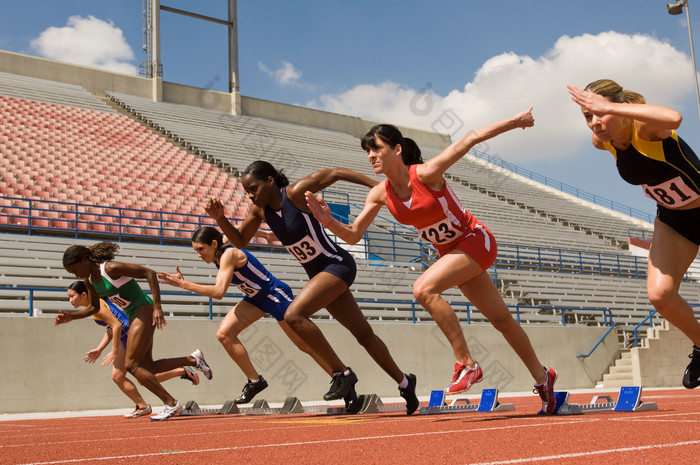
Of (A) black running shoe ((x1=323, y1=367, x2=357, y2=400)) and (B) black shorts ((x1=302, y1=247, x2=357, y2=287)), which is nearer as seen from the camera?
(A) black running shoe ((x1=323, y1=367, x2=357, y2=400))

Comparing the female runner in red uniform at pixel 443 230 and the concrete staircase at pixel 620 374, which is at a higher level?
the female runner in red uniform at pixel 443 230

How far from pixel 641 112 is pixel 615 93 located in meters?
0.61

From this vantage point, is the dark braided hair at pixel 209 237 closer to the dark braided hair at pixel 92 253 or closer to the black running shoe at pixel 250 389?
the dark braided hair at pixel 92 253

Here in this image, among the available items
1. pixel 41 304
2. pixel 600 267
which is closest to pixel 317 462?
pixel 41 304

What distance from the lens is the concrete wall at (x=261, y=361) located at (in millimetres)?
10891

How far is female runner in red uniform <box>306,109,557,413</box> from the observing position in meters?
5.02

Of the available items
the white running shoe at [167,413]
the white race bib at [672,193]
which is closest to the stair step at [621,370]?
the white running shoe at [167,413]

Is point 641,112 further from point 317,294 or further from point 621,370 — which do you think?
point 621,370

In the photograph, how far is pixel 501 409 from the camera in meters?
6.75

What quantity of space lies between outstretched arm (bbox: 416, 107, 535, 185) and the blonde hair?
493 millimetres

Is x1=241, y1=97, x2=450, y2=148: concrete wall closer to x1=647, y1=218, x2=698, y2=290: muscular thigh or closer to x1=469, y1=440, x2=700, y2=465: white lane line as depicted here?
x1=647, y1=218, x2=698, y2=290: muscular thigh

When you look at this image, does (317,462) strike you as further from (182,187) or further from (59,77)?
(59,77)

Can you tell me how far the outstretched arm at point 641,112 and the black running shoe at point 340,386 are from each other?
2985 mm

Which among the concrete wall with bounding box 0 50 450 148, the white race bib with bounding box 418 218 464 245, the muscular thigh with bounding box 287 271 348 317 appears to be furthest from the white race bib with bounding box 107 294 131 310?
the concrete wall with bounding box 0 50 450 148
